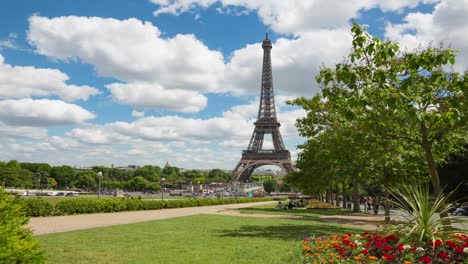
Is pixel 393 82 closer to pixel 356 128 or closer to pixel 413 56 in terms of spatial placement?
pixel 413 56

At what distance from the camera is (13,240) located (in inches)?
186

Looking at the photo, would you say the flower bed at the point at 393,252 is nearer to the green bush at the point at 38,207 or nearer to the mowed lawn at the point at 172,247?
the mowed lawn at the point at 172,247

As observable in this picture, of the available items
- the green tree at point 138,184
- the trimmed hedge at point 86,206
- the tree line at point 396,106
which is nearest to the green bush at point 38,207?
the trimmed hedge at point 86,206

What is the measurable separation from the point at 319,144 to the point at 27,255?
2842 centimetres

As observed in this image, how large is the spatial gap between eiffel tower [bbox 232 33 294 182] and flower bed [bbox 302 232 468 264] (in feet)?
274

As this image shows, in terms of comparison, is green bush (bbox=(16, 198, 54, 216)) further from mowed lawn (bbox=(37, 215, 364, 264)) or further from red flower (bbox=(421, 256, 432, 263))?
red flower (bbox=(421, 256, 432, 263))

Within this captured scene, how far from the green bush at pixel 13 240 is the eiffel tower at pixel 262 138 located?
289 ft

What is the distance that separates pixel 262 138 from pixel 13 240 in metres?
94.5

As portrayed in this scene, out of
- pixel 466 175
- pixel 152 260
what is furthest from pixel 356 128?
pixel 466 175

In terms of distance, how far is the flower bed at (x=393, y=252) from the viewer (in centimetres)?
759

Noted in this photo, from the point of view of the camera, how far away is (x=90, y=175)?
470ft

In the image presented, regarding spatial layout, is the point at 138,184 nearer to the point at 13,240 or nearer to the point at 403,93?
the point at 403,93

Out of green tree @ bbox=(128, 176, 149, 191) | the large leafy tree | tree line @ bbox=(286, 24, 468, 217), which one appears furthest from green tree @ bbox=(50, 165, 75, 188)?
the large leafy tree

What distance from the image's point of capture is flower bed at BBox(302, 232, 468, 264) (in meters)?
7.59
